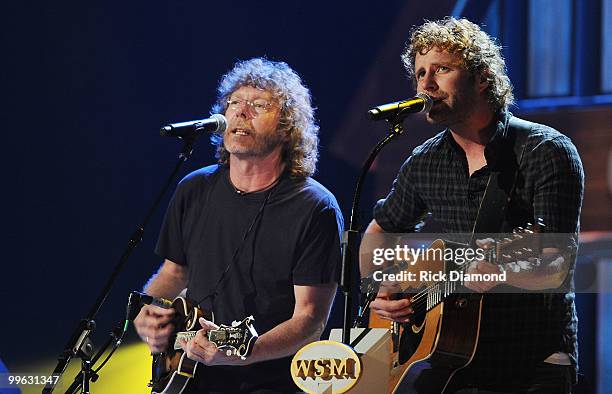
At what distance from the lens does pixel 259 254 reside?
3729mm

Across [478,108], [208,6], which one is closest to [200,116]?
[208,6]

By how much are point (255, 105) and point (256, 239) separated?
60cm

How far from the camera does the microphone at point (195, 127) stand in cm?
334

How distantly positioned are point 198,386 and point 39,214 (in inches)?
58.3

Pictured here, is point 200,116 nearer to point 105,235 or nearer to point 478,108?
point 105,235

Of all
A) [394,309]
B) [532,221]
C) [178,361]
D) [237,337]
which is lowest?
[178,361]

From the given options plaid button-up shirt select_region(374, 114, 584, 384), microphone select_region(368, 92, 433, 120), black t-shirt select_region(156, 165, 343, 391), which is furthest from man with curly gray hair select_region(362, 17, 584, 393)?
black t-shirt select_region(156, 165, 343, 391)

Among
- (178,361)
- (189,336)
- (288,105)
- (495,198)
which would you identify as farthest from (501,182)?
(178,361)

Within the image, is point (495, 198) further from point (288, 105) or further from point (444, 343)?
point (288, 105)

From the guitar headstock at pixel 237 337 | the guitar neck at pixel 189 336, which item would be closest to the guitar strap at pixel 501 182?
the guitar headstock at pixel 237 337

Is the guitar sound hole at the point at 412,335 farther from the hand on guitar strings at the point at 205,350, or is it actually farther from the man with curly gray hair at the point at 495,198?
the hand on guitar strings at the point at 205,350

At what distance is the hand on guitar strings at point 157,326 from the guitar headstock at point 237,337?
0.77 feet

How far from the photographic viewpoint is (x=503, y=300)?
9.92ft

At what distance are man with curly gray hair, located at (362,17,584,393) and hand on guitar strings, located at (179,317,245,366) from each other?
2.03 ft
